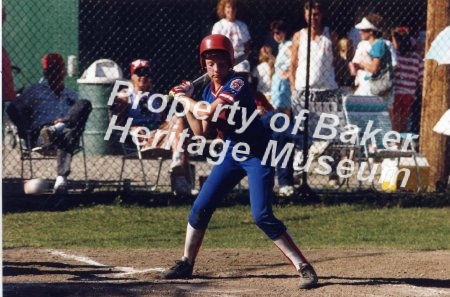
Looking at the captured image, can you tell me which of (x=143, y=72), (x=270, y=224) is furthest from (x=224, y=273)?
(x=143, y=72)

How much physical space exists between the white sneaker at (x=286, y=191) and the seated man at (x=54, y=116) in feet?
7.44

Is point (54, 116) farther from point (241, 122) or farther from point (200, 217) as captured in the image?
point (241, 122)

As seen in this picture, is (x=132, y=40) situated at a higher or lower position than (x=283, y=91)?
higher

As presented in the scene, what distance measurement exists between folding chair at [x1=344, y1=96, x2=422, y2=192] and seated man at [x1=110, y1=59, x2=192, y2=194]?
7.10 ft

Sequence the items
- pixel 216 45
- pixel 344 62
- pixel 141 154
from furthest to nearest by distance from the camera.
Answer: pixel 344 62
pixel 141 154
pixel 216 45

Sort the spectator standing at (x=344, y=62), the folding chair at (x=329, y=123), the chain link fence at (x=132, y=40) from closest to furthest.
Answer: the folding chair at (x=329, y=123) < the spectator standing at (x=344, y=62) < the chain link fence at (x=132, y=40)

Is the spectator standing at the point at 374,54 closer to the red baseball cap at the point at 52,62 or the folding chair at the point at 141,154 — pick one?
the folding chair at the point at 141,154

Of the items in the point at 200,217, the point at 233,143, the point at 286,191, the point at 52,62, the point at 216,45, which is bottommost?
the point at 286,191

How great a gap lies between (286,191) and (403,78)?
329cm

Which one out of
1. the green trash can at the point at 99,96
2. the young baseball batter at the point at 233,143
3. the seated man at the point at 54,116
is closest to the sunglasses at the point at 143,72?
the seated man at the point at 54,116

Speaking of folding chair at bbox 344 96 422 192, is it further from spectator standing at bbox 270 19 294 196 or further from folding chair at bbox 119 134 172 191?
folding chair at bbox 119 134 172 191

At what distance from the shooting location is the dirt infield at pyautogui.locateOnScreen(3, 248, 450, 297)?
744 cm

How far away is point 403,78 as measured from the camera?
14938 millimetres

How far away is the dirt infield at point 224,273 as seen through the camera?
24.4 feet
